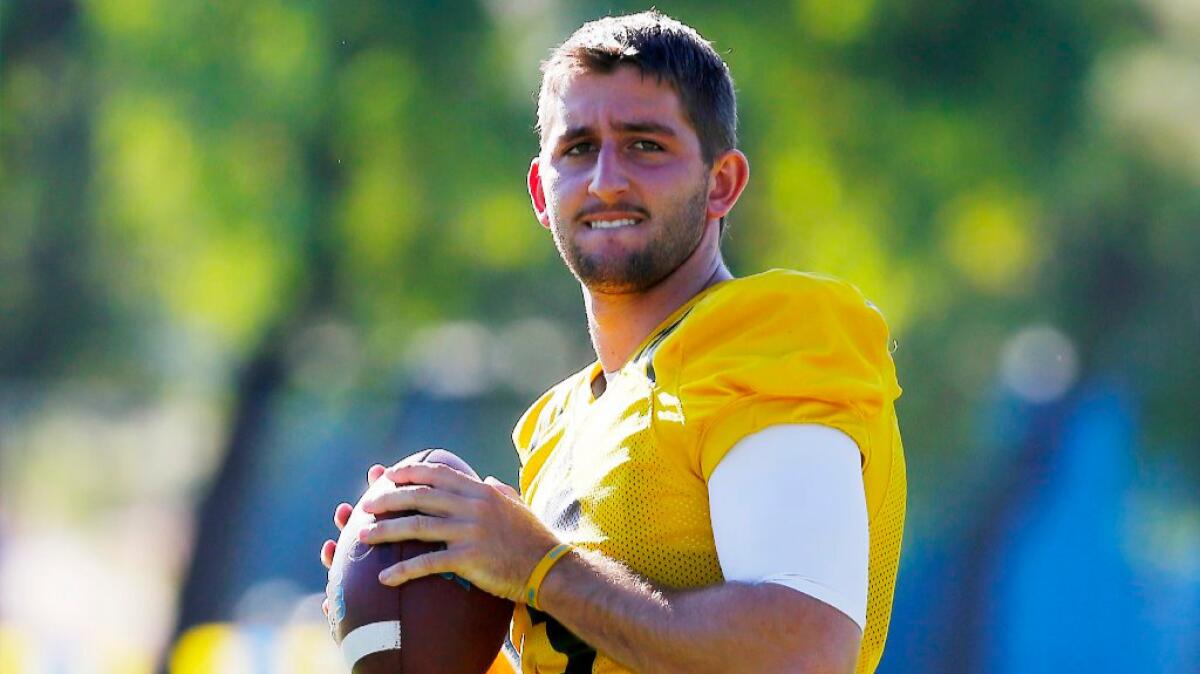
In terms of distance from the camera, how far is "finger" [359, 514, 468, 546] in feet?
7.11

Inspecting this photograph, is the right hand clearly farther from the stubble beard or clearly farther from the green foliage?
the green foliage

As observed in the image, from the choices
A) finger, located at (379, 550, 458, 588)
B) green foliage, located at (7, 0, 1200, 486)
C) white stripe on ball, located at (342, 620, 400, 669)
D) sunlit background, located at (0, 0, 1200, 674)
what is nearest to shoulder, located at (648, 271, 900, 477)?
finger, located at (379, 550, 458, 588)

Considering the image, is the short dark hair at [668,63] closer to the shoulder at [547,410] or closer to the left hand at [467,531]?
the shoulder at [547,410]

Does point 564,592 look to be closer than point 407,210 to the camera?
Yes

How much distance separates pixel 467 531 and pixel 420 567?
0.08 metres

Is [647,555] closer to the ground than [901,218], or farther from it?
closer to the ground

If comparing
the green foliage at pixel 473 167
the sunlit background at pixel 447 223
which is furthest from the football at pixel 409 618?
→ the green foliage at pixel 473 167

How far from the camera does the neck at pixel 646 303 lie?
8.18 ft

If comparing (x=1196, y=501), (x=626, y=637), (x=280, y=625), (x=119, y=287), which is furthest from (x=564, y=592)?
(x=119, y=287)

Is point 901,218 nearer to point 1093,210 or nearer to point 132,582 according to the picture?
point 1093,210

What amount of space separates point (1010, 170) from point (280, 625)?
Answer: 5.16m

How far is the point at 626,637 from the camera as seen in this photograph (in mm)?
2078

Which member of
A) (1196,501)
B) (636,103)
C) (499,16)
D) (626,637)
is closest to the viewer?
(626,637)

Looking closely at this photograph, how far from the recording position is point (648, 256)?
8.00ft
